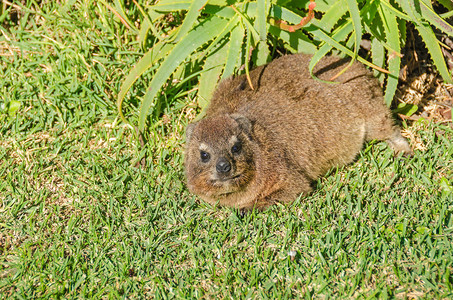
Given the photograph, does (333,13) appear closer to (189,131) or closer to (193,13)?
(193,13)

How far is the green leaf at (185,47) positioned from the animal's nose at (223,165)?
0.85m

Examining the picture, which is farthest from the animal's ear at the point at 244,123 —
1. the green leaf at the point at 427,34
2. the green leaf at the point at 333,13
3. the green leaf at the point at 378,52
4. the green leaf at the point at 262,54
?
the green leaf at the point at 427,34

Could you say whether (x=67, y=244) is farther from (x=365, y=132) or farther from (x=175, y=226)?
(x=365, y=132)

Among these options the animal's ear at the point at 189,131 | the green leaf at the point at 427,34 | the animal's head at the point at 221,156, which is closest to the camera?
the green leaf at the point at 427,34

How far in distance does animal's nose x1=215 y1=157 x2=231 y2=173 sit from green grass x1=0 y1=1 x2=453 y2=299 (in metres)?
0.40

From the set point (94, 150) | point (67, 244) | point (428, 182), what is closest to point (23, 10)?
point (94, 150)

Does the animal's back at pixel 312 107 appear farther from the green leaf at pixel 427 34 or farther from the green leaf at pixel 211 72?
the green leaf at pixel 427 34

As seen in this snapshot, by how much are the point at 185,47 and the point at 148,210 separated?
4.43ft

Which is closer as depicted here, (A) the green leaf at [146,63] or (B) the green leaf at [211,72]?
(A) the green leaf at [146,63]

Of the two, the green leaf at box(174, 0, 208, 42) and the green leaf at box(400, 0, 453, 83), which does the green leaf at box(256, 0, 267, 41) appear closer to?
the green leaf at box(174, 0, 208, 42)

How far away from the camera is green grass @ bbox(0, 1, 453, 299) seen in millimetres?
3715

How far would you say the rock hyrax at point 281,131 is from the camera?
13.9 feet

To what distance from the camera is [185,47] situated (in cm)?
436

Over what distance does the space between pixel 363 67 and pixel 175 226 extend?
2.11m
